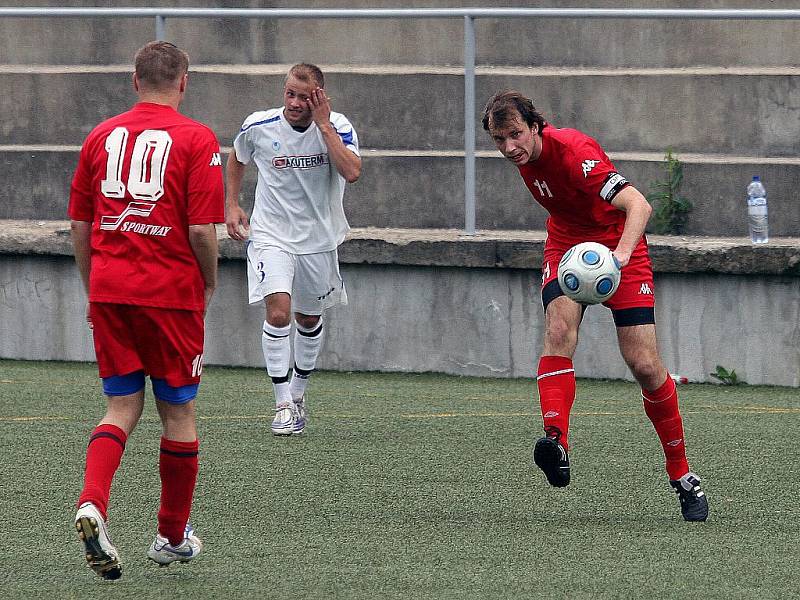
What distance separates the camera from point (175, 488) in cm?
475

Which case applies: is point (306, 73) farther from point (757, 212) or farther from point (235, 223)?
point (757, 212)

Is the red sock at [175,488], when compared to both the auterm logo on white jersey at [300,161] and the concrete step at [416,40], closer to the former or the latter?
the auterm logo on white jersey at [300,161]

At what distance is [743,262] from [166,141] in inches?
210

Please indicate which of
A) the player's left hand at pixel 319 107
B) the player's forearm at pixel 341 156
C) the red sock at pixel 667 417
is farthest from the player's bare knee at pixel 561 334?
the player's left hand at pixel 319 107

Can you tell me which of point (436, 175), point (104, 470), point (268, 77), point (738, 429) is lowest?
point (738, 429)

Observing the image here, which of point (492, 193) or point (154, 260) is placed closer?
point (154, 260)

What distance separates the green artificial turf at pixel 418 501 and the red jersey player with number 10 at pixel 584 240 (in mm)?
353

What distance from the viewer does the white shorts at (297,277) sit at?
7.70 metres

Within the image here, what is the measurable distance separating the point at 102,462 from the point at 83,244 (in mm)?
699

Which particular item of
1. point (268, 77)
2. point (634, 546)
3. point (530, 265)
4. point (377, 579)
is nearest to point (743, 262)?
point (530, 265)

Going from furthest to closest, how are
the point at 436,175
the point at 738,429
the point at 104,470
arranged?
1. the point at 436,175
2. the point at 738,429
3. the point at 104,470

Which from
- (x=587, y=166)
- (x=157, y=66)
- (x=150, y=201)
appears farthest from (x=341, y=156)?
(x=150, y=201)

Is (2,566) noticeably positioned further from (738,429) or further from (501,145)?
(738,429)

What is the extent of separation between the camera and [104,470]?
15.1 feet
